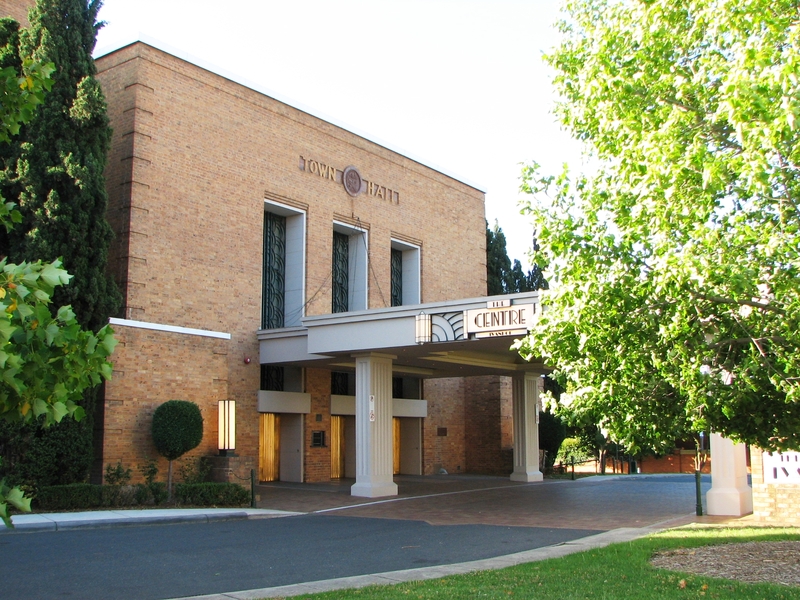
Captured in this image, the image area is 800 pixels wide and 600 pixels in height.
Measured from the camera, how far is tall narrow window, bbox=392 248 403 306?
30.3 metres

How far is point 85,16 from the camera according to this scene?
64.2 ft

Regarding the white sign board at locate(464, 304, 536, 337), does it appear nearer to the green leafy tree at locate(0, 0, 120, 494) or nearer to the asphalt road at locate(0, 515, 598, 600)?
the asphalt road at locate(0, 515, 598, 600)

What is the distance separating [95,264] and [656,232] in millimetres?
13989

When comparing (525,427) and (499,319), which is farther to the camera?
(525,427)

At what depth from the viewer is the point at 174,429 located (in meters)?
19.0

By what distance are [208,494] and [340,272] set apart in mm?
11511

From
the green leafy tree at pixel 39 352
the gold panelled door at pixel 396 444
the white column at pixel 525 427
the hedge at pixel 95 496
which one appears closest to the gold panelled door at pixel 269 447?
the gold panelled door at pixel 396 444

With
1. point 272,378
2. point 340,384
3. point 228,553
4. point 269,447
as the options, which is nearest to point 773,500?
point 228,553

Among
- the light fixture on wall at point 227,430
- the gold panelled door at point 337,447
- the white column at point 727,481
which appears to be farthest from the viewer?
the gold panelled door at point 337,447

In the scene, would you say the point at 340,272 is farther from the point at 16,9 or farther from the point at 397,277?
the point at 16,9

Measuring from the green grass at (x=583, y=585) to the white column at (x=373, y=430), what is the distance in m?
10.9

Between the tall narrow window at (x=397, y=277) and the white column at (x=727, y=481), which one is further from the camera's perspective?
the tall narrow window at (x=397, y=277)

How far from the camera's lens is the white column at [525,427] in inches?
1094

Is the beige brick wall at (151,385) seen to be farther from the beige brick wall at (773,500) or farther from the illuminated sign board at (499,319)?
the beige brick wall at (773,500)
